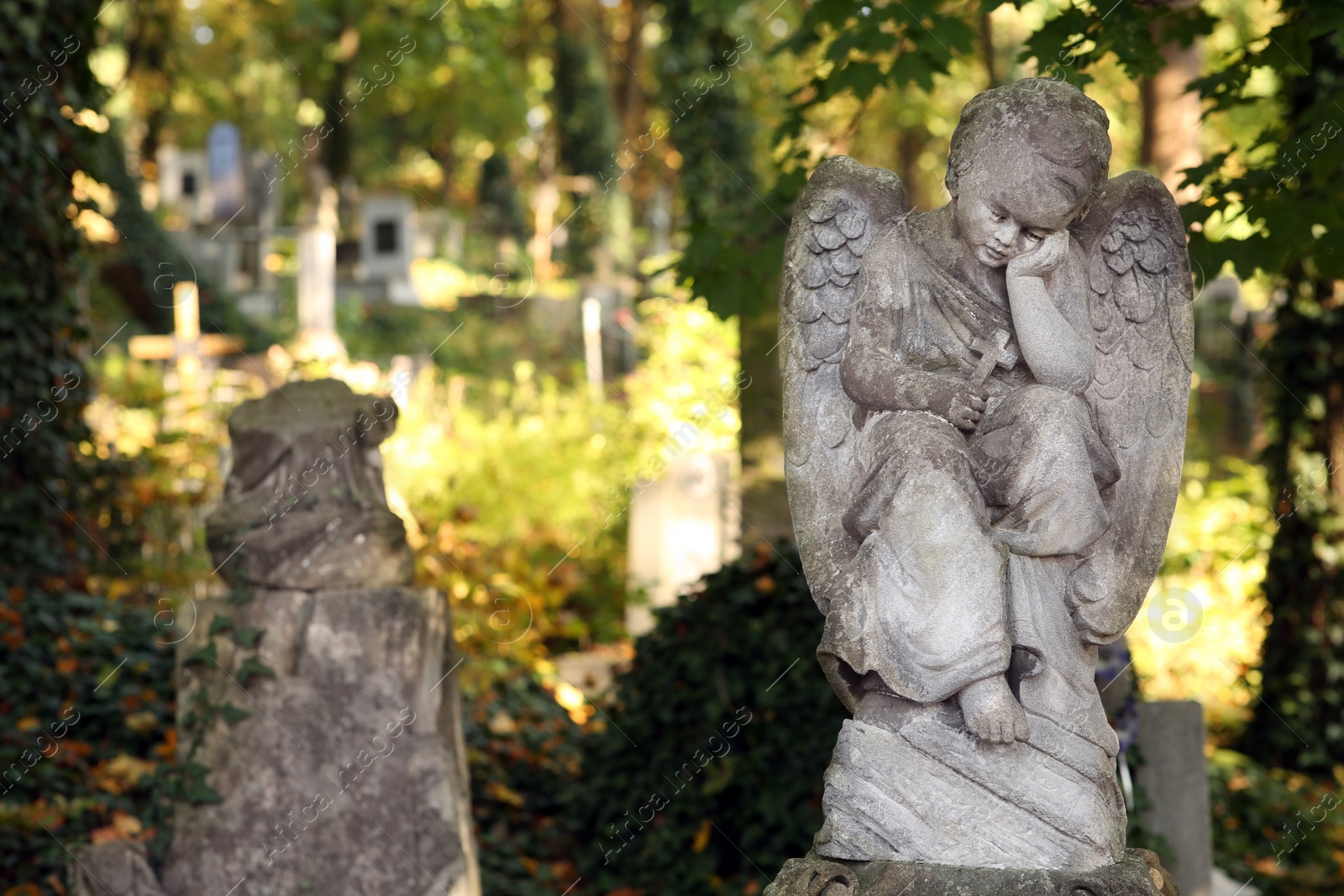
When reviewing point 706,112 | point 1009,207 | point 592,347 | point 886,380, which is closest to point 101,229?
point 592,347

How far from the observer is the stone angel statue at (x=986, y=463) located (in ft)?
9.43

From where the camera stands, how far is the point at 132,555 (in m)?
8.72

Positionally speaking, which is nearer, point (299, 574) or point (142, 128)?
point (299, 574)

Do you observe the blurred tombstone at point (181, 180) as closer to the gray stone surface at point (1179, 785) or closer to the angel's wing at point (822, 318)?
the gray stone surface at point (1179, 785)

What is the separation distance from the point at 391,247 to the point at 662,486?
16.4 m

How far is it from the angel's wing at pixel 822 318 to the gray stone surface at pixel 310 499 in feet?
6.42

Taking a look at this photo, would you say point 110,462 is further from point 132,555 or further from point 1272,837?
point 1272,837

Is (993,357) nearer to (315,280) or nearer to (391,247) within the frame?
(315,280)

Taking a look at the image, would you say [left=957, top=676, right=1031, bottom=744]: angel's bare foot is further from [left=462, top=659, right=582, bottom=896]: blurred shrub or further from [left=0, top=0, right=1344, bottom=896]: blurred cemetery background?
[left=462, top=659, right=582, bottom=896]: blurred shrub

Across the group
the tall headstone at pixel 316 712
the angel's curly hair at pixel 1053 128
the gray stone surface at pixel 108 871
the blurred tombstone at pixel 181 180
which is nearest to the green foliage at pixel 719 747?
the tall headstone at pixel 316 712

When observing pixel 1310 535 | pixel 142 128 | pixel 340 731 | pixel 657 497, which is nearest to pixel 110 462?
pixel 657 497

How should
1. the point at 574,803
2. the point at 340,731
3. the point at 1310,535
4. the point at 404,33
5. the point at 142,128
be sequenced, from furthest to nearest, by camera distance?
the point at 142,128 → the point at 404,33 → the point at 1310,535 → the point at 574,803 → the point at 340,731

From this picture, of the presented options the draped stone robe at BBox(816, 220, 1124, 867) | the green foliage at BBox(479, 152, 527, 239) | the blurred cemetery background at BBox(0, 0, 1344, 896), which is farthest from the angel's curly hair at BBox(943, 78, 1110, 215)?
the green foliage at BBox(479, 152, 527, 239)

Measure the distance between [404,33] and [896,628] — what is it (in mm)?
15357
